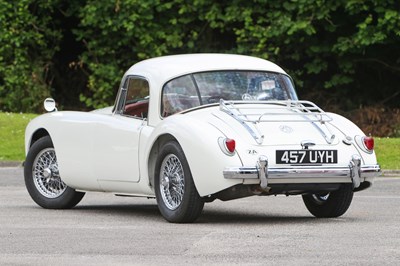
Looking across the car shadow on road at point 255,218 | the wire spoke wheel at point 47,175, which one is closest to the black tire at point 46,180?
the wire spoke wheel at point 47,175

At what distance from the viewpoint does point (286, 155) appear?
1174 cm

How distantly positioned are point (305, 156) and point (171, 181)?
50.3 inches

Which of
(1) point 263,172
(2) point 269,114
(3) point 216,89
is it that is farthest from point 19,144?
(1) point 263,172

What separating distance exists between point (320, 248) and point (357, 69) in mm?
19026

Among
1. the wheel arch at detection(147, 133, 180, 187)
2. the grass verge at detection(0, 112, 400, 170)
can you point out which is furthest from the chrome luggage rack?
the grass verge at detection(0, 112, 400, 170)

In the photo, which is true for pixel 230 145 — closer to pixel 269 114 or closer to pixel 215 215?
pixel 269 114

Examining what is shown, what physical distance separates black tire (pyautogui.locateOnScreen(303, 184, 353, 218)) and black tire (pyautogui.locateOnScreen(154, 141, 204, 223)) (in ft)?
4.78

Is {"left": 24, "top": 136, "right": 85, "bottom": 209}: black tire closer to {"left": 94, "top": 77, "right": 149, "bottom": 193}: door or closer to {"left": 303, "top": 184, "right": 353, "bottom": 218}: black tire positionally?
{"left": 94, "top": 77, "right": 149, "bottom": 193}: door

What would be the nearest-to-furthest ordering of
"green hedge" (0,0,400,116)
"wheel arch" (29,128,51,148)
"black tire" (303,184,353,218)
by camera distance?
"black tire" (303,184,353,218), "wheel arch" (29,128,51,148), "green hedge" (0,0,400,116)

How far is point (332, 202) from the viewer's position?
1272cm

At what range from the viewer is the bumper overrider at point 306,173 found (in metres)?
11.6

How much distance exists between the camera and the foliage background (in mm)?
27312

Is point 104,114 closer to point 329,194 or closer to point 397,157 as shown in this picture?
point 329,194

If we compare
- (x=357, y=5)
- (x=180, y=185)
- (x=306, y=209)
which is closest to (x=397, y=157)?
(x=357, y=5)
